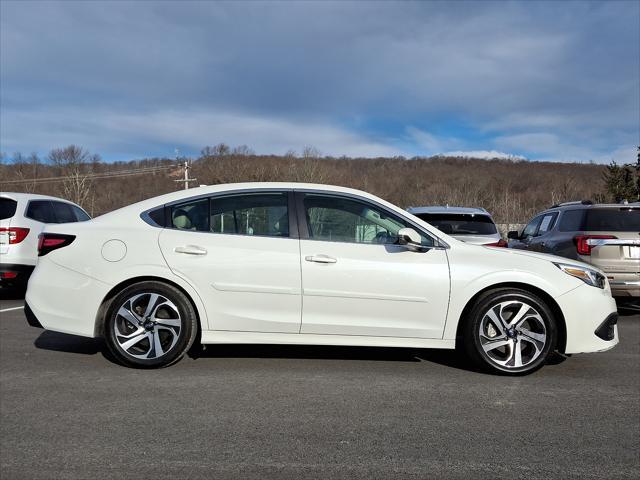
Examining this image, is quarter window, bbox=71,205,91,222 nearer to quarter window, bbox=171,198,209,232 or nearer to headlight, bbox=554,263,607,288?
quarter window, bbox=171,198,209,232

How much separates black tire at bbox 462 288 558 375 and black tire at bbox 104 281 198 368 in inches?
95.3

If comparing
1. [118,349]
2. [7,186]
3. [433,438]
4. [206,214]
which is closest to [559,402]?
[433,438]

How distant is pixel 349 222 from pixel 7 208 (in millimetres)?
6472

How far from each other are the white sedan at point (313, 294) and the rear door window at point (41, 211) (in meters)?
4.55

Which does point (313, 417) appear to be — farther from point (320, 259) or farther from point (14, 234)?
point (14, 234)

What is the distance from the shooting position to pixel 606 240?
7117mm

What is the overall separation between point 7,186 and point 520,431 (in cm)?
6798

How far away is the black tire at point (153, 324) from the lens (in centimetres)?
451

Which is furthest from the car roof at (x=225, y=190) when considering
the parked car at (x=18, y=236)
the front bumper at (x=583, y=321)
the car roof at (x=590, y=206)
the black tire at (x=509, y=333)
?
the parked car at (x=18, y=236)

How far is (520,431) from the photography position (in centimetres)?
334

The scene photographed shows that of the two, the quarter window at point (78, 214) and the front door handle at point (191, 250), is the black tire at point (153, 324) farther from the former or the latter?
the quarter window at point (78, 214)

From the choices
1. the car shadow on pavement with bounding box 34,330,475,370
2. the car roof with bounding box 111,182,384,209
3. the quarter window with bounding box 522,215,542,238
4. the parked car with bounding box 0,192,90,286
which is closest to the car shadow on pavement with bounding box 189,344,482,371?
the car shadow on pavement with bounding box 34,330,475,370

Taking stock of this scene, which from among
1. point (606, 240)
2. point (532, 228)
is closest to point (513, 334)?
point (606, 240)

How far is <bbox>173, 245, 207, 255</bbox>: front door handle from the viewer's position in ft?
14.8
